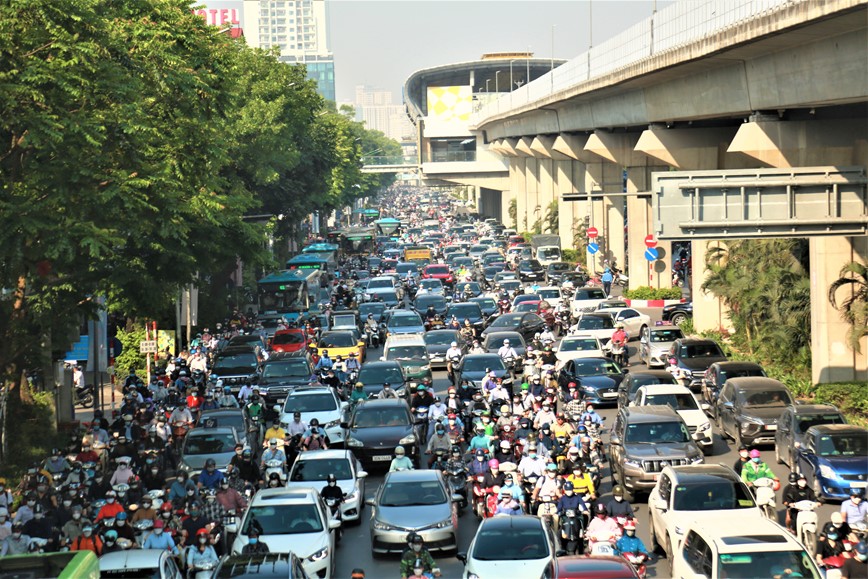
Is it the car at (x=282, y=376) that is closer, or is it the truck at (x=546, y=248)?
the car at (x=282, y=376)

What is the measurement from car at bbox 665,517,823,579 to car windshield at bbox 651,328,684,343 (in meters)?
25.1

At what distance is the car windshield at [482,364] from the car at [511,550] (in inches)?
710

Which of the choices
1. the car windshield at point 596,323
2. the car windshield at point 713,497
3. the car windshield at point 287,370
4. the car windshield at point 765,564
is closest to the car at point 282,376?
the car windshield at point 287,370

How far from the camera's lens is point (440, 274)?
71.4 meters

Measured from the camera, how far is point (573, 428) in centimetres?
→ 2686

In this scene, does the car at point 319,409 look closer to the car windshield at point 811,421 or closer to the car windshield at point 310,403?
the car windshield at point 310,403

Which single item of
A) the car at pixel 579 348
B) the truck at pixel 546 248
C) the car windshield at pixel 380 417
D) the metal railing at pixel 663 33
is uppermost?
the metal railing at pixel 663 33

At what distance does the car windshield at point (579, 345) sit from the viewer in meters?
40.9

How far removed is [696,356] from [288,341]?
1399cm

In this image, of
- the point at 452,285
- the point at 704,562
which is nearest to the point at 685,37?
the point at 704,562

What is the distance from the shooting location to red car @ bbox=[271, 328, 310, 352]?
46.2 metres

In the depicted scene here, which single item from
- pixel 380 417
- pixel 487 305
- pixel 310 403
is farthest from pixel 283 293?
pixel 380 417

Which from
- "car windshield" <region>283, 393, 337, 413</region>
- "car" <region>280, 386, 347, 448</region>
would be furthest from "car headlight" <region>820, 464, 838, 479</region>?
"car windshield" <region>283, 393, 337, 413</region>

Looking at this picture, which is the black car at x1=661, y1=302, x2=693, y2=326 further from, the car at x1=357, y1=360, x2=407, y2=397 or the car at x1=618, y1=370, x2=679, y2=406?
the car at x1=618, y1=370, x2=679, y2=406
